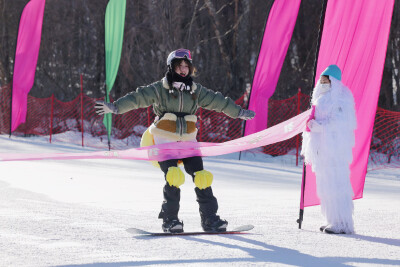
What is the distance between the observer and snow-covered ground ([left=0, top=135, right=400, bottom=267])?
3906 millimetres

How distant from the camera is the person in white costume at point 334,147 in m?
4.93

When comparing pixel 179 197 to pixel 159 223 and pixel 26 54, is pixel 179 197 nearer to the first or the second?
pixel 159 223

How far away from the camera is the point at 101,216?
19.1 feet

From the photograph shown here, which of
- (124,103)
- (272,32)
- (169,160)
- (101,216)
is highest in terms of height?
(272,32)

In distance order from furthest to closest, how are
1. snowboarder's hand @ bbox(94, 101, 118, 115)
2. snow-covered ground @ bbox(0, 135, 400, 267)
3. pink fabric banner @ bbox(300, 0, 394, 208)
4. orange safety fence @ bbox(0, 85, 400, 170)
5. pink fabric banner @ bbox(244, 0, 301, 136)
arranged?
orange safety fence @ bbox(0, 85, 400, 170), pink fabric banner @ bbox(244, 0, 301, 136), pink fabric banner @ bbox(300, 0, 394, 208), snowboarder's hand @ bbox(94, 101, 118, 115), snow-covered ground @ bbox(0, 135, 400, 267)

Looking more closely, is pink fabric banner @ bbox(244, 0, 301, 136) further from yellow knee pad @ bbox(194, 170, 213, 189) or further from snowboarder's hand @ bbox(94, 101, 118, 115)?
snowboarder's hand @ bbox(94, 101, 118, 115)

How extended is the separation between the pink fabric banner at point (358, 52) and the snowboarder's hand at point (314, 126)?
0.41 metres

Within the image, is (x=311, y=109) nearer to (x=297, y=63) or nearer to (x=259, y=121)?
(x=259, y=121)

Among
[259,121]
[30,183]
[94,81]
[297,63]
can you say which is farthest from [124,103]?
[94,81]

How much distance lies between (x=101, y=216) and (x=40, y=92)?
19.8 m

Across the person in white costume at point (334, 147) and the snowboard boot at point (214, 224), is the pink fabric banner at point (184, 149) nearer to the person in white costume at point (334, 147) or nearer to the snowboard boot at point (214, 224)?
the person in white costume at point (334, 147)

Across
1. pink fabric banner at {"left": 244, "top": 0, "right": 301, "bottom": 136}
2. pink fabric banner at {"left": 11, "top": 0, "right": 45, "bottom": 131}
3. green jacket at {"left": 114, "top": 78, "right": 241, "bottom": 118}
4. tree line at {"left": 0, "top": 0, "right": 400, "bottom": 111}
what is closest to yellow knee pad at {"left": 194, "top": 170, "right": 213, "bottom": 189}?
green jacket at {"left": 114, "top": 78, "right": 241, "bottom": 118}

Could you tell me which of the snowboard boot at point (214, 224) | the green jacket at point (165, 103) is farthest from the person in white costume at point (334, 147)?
the green jacket at point (165, 103)

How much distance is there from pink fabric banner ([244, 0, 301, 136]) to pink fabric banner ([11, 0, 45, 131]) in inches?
251
